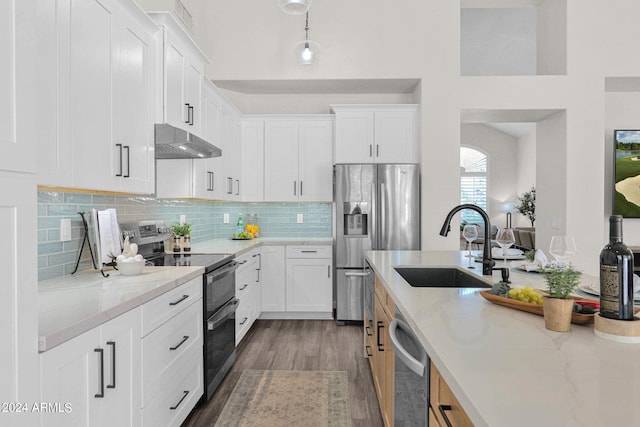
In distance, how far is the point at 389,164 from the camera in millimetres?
4219

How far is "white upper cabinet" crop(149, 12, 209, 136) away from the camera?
103 inches

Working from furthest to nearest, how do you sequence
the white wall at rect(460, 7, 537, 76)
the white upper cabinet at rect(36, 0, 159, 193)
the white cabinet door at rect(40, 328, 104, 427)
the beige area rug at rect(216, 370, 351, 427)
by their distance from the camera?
the white wall at rect(460, 7, 537, 76) → the beige area rug at rect(216, 370, 351, 427) → the white upper cabinet at rect(36, 0, 159, 193) → the white cabinet door at rect(40, 328, 104, 427)

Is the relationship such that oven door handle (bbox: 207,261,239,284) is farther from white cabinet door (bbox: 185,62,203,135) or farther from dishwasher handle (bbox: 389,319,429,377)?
dishwasher handle (bbox: 389,319,429,377)

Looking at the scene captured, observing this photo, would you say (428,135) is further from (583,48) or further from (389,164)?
(583,48)

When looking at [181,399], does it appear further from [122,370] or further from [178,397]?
[122,370]

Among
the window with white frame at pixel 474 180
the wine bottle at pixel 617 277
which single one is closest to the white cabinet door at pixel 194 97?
the wine bottle at pixel 617 277

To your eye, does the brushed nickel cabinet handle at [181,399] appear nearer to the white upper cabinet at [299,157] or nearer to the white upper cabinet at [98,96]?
the white upper cabinet at [98,96]

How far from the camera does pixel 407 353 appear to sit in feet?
4.13

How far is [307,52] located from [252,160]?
1.36 metres

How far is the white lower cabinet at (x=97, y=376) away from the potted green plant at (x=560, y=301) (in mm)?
1454

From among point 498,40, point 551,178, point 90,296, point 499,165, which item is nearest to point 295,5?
point 90,296

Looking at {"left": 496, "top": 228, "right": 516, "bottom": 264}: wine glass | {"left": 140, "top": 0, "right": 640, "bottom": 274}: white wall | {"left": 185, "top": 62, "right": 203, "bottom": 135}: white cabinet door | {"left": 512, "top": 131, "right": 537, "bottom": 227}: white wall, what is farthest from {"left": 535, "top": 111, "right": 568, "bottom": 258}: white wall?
{"left": 512, "top": 131, "right": 537, "bottom": 227}: white wall

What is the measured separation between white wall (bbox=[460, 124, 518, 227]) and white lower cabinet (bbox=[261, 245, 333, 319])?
776cm

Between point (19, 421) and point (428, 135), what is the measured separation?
405cm
